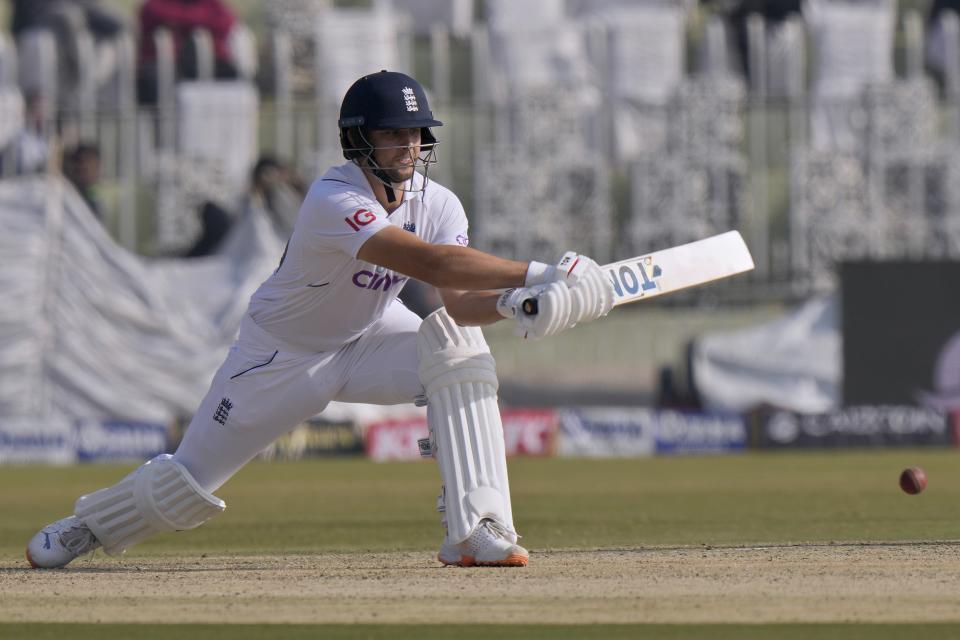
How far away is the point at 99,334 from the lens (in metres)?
19.6

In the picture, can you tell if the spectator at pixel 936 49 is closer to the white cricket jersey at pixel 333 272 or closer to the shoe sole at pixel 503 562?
the white cricket jersey at pixel 333 272

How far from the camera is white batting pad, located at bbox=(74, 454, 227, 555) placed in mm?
6523

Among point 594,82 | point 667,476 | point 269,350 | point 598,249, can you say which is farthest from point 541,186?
point 269,350


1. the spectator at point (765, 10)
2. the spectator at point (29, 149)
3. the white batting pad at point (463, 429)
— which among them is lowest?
the white batting pad at point (463, 429)

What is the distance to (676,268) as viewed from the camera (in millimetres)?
6465

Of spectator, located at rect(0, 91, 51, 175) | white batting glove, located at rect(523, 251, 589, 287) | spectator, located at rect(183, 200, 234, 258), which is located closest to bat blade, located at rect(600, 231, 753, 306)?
white batting glove, located at rect(523, 251, 589, 287)

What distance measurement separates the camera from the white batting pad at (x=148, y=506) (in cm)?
652

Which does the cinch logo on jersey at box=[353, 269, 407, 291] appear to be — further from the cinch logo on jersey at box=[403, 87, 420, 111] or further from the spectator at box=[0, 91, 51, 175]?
the spectator at box=[0, 91, 51, 175]

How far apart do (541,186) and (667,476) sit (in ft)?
23.0

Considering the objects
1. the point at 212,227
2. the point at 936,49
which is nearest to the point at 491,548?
the point at 212,227

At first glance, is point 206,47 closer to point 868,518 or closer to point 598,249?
point 598,249

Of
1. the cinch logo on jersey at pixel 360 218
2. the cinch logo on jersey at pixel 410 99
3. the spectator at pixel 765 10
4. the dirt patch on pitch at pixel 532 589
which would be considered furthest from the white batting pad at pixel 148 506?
the spectator at pixel 765 10

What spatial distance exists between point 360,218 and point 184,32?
1838cm

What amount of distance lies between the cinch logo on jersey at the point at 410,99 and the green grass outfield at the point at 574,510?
210 centimetres
